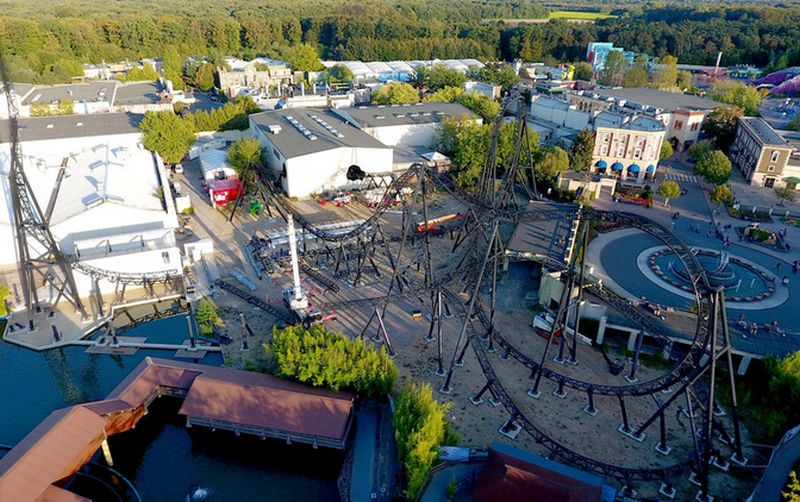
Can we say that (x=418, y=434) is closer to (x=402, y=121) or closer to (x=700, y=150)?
(x=402, y=121)

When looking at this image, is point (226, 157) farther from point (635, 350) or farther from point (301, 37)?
point (301, 37)

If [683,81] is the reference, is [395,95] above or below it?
below

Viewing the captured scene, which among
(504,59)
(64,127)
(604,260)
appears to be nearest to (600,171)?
(604,260)

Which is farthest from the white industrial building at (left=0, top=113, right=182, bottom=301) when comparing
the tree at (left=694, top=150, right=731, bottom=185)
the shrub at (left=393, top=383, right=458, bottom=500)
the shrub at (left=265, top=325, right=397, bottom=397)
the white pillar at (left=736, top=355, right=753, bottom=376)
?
the tree at (left=694, top=150, right=731, bottom=185)

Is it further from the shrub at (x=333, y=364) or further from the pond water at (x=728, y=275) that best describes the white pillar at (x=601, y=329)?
the shrub at (x=333, y=364)

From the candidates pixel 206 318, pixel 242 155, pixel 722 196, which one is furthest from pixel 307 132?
pixel 722 196

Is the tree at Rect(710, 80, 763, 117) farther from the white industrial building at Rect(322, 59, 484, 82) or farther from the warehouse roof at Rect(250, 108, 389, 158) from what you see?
the warehouse roof at Rect(250, 108, 389, 158)

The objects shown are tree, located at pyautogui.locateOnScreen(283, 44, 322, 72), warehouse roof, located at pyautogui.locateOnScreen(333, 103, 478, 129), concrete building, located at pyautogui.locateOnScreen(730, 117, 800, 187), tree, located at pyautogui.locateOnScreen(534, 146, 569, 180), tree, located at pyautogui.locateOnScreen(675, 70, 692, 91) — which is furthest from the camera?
tree, located at pyautogui.locateOnScreen(283, 44, 322, 72)

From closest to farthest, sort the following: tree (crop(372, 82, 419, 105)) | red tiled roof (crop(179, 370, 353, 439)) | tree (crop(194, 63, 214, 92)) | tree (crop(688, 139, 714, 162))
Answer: red tiled roof (crop(179, 370, 353, 439)) → tree (crop(688, 139, 714, 162)) → tree (crop(372, 82, 419, 105)) → tree (crop(194, 63, 214, 92))
